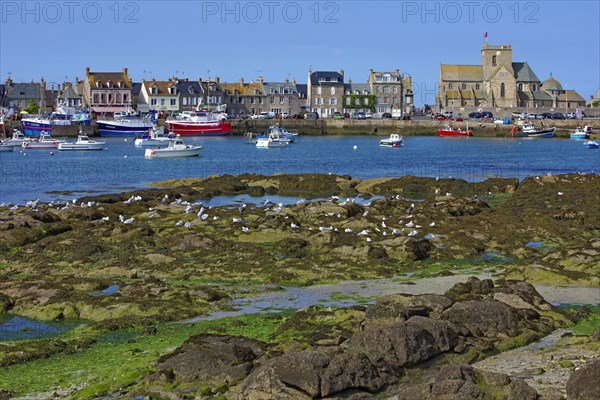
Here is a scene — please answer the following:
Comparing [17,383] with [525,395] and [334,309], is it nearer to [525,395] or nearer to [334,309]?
[334,309]

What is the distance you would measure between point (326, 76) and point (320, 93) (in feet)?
9.86

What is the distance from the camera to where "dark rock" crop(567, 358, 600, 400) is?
1106 cm

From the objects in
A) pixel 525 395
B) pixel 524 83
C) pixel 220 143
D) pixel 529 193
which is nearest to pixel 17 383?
pixel 525 395

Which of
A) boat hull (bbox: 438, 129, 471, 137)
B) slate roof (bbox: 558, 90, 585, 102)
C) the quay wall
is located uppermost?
slate roof (bbox: 558, 90, 585, 102)

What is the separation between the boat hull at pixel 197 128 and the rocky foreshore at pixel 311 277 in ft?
232

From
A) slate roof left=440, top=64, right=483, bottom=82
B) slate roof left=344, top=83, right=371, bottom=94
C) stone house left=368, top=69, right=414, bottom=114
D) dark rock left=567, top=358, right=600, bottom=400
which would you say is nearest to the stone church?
slate roof left=440, top=64, right=483, bottom=82

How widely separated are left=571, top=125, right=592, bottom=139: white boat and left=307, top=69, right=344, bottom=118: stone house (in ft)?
131

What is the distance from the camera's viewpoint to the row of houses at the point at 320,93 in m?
132

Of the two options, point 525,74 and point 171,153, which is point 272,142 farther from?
point 525,74

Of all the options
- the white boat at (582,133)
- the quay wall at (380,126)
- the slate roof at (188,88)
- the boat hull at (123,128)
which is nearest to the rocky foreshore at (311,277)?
the boat hull at (123,128)

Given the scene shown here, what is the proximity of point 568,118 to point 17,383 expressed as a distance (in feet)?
412

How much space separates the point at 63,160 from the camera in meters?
75.8

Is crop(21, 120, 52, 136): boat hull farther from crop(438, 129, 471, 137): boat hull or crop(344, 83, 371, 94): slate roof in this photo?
crop(344, 83, 371, 94): slate roof

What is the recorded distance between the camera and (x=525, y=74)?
150m
